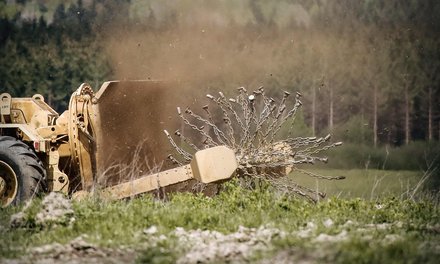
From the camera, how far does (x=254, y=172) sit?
13.5m

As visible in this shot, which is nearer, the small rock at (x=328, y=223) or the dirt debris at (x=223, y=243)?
the dirt debris at (x=223, y=243)

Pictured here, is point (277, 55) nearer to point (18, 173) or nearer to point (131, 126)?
point (131, 126)

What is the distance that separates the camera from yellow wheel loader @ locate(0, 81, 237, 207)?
40.9ft

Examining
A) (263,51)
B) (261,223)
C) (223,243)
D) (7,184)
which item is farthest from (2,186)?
(263,51)

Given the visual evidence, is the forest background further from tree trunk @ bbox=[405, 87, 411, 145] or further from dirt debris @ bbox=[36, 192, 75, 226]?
dirt debris @ bbox=[36, 192, 75, 226]

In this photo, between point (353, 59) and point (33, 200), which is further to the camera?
point (353, 59)

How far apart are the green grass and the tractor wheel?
3.60ft

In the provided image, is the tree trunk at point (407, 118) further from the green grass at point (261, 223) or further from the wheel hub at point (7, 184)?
the wheel hub at point (7, 184)

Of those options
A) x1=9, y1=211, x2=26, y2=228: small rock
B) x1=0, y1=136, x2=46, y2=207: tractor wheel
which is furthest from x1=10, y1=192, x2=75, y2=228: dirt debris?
x1=0, y1=136, x2=46, y2=207: tractor wheel

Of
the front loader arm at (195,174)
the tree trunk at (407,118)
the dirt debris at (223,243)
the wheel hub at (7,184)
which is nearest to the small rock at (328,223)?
the dirt debris at (223,243)

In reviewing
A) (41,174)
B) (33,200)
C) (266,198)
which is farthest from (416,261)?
(41,174)

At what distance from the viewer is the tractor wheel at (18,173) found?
40.8ft

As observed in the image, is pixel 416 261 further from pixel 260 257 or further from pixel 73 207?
pixel 73 207

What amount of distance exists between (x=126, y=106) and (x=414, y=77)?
14.6 metres
